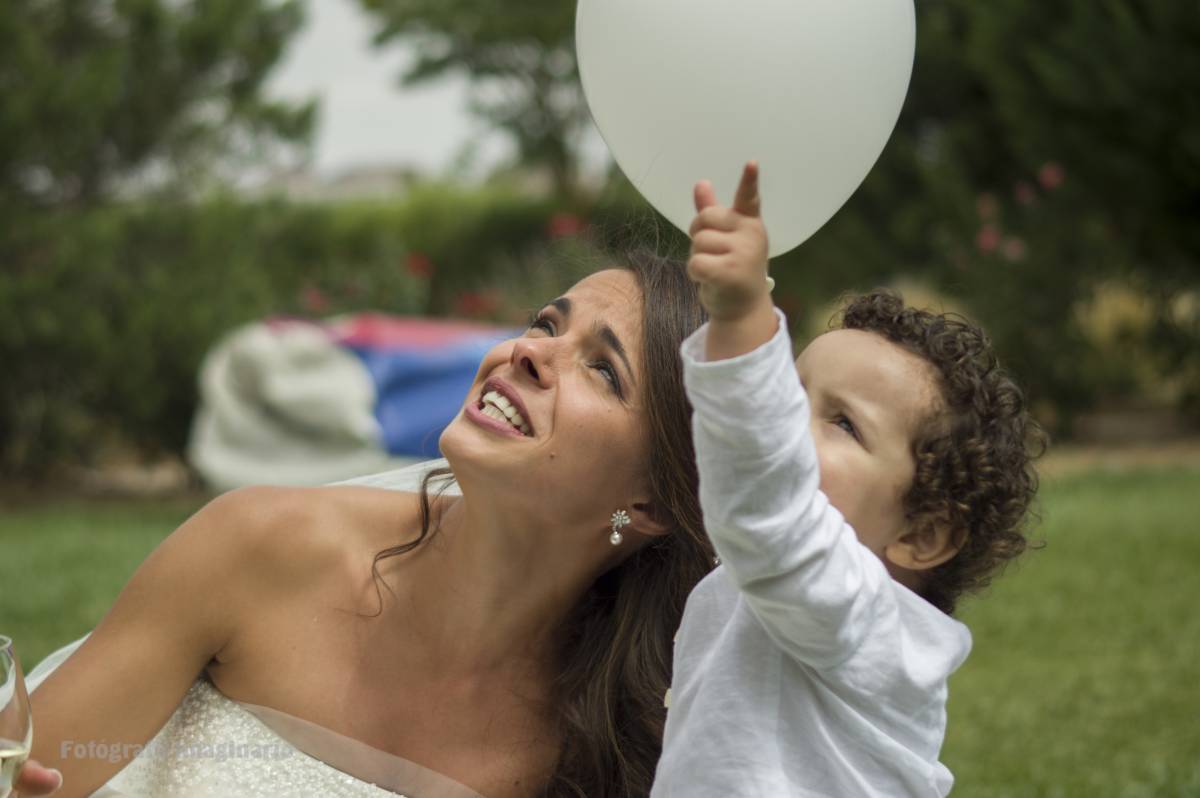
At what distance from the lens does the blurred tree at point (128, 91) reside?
9750 mm

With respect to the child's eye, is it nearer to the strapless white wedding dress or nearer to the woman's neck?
the woman's neck

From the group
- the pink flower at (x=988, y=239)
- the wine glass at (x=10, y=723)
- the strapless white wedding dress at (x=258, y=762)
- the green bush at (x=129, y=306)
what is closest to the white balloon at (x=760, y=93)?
the wine glass at (x=10, y=723)

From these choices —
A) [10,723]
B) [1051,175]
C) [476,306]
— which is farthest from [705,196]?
[1051,175]

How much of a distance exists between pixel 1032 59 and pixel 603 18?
380 inches

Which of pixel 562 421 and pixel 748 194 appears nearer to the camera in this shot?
pixel 748 194

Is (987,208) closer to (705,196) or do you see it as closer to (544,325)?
(544,325)

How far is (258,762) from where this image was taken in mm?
2533

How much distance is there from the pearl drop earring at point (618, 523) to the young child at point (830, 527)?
408 millimetres

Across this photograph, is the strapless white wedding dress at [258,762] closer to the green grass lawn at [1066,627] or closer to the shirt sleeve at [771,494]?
the shirt sleeve at [771,494]

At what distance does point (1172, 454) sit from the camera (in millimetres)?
11133

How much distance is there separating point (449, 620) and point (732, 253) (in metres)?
1.24

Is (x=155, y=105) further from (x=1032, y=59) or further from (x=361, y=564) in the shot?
(x=361, y=564)

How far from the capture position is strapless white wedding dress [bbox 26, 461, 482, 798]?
8.30 feet

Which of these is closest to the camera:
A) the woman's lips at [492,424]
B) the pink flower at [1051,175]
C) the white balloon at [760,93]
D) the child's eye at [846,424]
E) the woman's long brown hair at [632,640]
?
the white balloon at [760,93]
